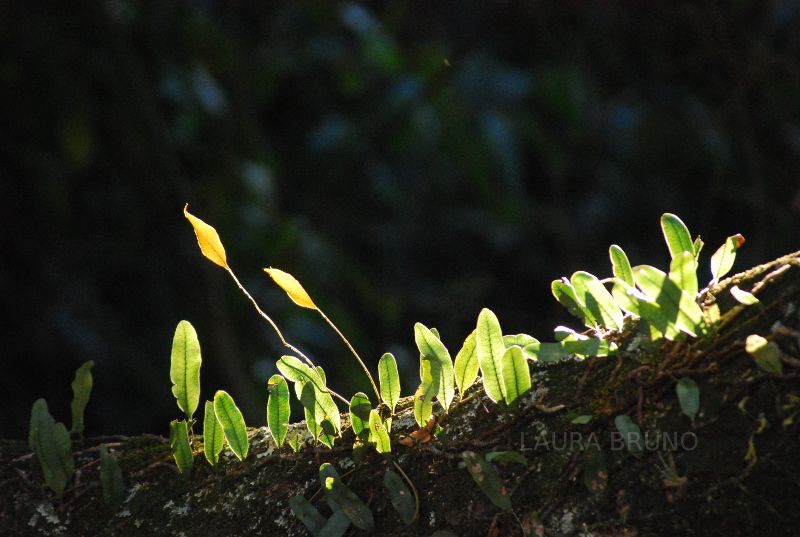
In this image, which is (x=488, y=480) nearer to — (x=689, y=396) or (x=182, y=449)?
(x=689, y=396)

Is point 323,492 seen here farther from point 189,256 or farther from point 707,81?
point 707,81

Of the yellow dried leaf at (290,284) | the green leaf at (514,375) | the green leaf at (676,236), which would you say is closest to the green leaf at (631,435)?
the green leaf at (514,375)

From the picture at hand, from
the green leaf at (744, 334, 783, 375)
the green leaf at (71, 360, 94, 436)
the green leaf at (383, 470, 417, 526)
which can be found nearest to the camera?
the green leaf at (744, 334, 783, 375)

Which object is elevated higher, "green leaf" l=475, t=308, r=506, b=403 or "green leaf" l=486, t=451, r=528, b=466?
"green leaf" l=475, t=308, r=506, b=403

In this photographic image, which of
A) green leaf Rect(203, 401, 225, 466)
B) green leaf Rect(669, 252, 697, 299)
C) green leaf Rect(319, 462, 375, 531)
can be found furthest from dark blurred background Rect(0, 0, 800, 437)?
green leaf Rect(669, 252, 697, 299)

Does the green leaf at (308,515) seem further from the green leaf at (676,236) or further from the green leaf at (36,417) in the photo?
the green leaf at (676,236)

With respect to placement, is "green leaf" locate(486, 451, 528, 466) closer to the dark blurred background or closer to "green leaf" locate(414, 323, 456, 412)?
"green leaf" locate(414, 323, 456, 412)

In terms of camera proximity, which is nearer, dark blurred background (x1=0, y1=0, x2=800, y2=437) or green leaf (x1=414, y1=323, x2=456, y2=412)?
green leaf (x1=414, y1=323, x2=456, y2=412)

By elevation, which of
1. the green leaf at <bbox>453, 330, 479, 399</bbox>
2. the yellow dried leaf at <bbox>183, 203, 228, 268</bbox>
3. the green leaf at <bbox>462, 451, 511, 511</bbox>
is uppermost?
the yellow dried leaf at <bbox>183, 203, 228, 268</bbox>
